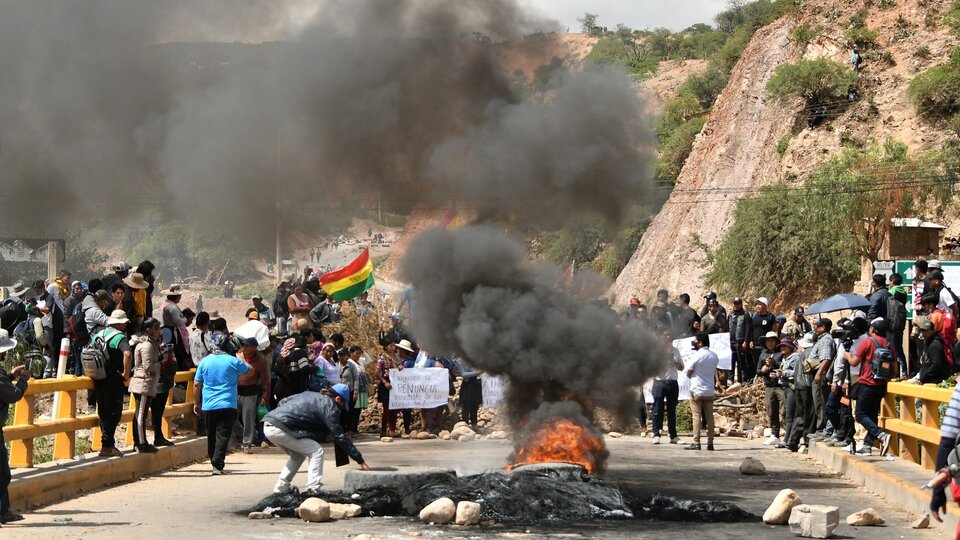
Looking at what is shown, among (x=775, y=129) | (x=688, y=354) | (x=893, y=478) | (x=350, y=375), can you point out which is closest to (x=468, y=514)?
(x=893, y=478)

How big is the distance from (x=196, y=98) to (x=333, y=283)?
1007cm

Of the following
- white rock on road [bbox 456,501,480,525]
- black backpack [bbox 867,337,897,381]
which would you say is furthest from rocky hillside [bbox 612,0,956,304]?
white rock on road [bbox 456,501,480,525]

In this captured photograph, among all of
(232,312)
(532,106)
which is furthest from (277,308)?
(232,312)

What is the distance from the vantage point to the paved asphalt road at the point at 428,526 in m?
11.3

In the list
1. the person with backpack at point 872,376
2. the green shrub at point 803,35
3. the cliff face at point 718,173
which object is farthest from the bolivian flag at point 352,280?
the green shrub at point 803,35

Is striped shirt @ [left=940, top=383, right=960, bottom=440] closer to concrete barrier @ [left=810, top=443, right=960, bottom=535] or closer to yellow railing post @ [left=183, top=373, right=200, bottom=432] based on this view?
concrete barrier @ [left=810, top=443, right=960, bottom=535]

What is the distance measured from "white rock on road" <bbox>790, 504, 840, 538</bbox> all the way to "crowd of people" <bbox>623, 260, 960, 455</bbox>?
4800mm

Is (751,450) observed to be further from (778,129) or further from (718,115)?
(718,115)

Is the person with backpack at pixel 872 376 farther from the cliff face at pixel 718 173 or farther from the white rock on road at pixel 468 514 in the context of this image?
the cliff face at pixel 718 173

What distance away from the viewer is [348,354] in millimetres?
21500

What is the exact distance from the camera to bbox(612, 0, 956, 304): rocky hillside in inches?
1928

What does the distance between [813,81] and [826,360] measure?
35954mm

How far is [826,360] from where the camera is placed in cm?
1819

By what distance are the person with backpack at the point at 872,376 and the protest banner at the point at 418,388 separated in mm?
8392
